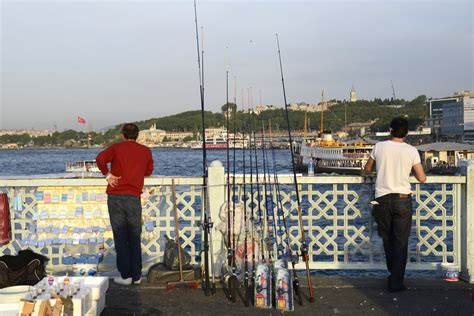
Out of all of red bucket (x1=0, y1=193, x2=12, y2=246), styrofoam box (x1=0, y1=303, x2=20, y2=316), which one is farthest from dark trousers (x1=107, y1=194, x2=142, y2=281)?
styrofoam box (x1=0, y1=303, x2=20, y2=316)

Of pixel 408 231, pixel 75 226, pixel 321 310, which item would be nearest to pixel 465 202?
pixel 408 231

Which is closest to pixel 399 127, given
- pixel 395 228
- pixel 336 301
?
pixel 395 228

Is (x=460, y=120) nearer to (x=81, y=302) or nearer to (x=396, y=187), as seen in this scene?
(x=396, y=187)

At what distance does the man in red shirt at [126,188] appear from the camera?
4.86 metres

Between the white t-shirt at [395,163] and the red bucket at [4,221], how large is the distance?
3.54m

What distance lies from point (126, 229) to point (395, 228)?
235cm

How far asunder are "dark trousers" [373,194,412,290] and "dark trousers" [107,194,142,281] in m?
2.11

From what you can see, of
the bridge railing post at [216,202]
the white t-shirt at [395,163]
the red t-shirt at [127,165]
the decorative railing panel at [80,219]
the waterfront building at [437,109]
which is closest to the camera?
the white t-shirt at [395,163]

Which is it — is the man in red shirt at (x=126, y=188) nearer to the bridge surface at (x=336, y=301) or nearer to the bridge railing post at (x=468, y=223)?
the bridge surface at (x=336, y=301)

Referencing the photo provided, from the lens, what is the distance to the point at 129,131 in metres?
4.95

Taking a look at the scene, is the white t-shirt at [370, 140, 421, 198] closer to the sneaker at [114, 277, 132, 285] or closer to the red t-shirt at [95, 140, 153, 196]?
the red t-shirt at [95, 140, 153, 196]

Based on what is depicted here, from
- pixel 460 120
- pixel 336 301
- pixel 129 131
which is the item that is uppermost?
pixel 129 131

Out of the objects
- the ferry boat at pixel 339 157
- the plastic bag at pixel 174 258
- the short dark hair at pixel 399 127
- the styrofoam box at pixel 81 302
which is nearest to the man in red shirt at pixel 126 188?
the plastic bag at pixel 174 258

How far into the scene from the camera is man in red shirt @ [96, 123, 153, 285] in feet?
16.0
